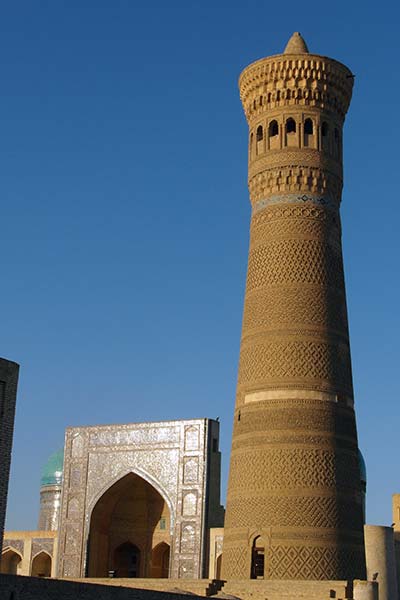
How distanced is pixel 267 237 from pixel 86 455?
28.4ft

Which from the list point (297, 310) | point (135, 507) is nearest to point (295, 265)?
point (297, 310)

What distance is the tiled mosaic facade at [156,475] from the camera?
66.8ft

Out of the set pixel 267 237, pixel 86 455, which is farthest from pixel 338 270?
pixel 86 455

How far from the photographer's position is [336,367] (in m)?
15.2

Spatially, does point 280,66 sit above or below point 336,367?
above

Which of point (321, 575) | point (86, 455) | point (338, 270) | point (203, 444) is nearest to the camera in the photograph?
point (321, 575)

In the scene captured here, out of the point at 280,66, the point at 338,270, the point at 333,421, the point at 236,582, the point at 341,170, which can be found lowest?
the point at 236,582

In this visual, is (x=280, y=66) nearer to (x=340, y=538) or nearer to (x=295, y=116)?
(x=295, y=116)

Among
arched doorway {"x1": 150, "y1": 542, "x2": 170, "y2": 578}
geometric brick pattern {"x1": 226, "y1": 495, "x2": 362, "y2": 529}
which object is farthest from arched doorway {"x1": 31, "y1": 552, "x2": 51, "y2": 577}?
geometric brick pattern {"x1": 226, "y1": 495, "x2": 362, "y2": 529}

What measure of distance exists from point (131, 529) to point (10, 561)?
13.1 ft

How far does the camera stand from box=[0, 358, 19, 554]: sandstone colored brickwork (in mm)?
9570

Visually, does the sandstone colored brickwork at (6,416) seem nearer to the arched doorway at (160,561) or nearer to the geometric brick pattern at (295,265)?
the geometric brick pattern at (295,265)

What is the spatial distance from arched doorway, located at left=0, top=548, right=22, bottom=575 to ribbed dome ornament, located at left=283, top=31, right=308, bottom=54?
14.3 metres

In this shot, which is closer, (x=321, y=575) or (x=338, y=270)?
(x=321, y=575)
